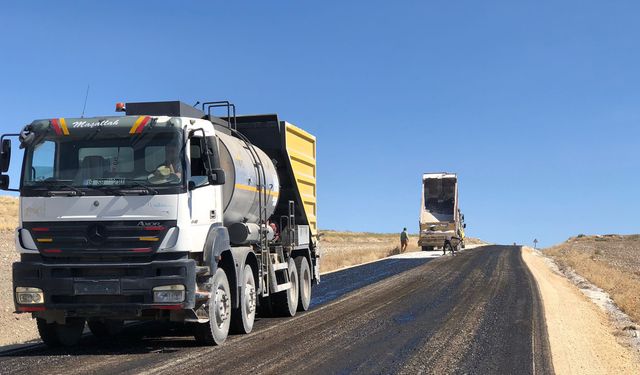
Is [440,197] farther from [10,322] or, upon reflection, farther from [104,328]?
[104,328]

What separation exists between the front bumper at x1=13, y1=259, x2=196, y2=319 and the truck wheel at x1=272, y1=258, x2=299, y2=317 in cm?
451

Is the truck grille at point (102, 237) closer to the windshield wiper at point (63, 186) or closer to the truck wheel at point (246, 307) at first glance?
the windshield wiper at point (63, 186)

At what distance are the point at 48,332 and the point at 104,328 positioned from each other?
132 cm

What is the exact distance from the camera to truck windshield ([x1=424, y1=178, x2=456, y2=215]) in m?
43.7

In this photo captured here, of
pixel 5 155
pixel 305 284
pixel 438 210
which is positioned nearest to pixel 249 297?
pixel 305 284

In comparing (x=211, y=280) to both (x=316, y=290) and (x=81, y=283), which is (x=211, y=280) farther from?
(x=316, y=290)

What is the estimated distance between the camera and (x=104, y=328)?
10.6 meters

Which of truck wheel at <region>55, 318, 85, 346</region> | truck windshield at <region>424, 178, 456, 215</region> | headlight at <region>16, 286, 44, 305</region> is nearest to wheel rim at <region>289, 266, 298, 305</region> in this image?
truck wheel at <region>55, 318, 85, 346</region>

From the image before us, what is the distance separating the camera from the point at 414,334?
10602 mm

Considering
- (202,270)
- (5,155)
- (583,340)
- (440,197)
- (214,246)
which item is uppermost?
(440,197)

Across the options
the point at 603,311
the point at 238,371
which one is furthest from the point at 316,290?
the point at 238,371

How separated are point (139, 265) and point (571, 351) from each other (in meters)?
6.10

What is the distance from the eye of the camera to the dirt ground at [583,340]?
28.1ft

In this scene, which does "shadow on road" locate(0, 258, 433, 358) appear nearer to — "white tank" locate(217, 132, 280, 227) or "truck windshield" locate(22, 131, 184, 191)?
"white tank" locate(217, 132, 280, 227)
